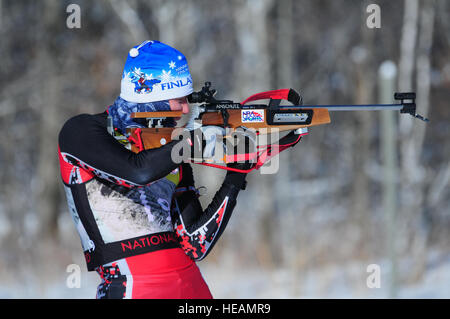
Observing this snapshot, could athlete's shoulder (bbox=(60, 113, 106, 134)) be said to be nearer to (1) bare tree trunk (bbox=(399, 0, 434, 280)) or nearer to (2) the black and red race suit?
(2) the black and red race suit

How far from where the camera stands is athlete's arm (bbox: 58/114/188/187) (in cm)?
206

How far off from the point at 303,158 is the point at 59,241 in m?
7.89

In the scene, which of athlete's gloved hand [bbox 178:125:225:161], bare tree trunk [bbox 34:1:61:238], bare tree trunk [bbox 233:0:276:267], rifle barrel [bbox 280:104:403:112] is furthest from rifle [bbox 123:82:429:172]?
bare tree trunk [bbox 34:1:61:238]

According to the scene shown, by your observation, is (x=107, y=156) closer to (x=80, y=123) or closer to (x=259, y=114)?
(x=80, y=123)

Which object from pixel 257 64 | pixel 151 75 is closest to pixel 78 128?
pixel 151 75

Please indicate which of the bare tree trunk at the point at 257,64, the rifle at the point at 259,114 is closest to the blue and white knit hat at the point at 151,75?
the rifle at the point at 259,114

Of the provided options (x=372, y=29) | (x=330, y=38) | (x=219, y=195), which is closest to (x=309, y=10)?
(x=330, y=38)

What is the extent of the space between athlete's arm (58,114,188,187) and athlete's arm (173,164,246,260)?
33cm

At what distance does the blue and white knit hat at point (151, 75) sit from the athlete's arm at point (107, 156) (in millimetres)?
213

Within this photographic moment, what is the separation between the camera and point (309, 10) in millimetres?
12508

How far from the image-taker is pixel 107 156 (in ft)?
6.84

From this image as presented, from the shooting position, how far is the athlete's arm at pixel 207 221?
7.70 feet

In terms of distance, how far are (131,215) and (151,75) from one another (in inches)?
21.1
